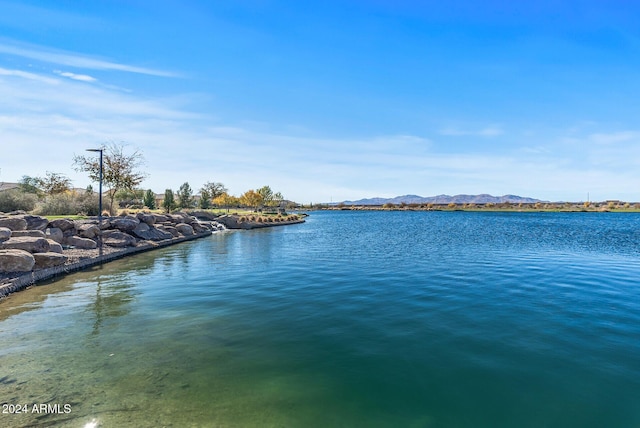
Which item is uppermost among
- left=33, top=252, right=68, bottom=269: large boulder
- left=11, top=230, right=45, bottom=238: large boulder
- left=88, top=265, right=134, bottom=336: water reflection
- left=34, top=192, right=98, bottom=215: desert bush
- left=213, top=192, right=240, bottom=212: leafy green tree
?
left=213, top=192, right=240, bottom=212: leafy green tree

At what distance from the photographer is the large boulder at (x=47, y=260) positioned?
15547 millimetres

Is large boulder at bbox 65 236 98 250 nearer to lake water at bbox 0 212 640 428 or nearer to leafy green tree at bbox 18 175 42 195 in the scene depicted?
lake water at bbox 0 212 640 428

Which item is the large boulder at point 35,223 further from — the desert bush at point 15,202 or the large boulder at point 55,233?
the desert bush at point 15,202

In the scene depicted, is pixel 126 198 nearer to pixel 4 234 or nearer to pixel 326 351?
pixel 4 234

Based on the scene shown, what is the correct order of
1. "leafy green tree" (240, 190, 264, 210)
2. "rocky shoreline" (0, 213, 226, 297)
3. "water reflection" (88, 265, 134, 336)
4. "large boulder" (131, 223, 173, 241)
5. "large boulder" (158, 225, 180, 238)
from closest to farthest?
"water reflection" (88, 265, 134, 336) → "rocky shoreline" (0, 213, 226, 297) → "large boulder" (131, 223, 173, 241) → "large boulder" (158, 225, 180, 238) → "leafy green tree" (240, 190, 264, 210)

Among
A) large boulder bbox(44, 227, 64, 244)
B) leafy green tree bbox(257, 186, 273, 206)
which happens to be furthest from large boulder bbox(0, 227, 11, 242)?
leafy green tree bbox(257, 186, 273, 206)

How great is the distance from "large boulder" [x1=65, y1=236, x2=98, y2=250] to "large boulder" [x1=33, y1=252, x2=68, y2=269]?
575cm

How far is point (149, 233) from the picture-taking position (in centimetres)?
2830

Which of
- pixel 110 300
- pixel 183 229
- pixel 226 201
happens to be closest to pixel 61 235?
pixel 183 229

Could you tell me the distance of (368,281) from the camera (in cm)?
1509

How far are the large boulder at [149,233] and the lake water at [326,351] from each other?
1219 cm

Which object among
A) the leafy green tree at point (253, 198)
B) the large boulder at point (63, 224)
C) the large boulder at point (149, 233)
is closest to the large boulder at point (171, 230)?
the large boulder at point (149, 233)

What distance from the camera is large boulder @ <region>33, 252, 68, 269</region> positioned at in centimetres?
1555

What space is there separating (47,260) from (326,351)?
15.6 metres
